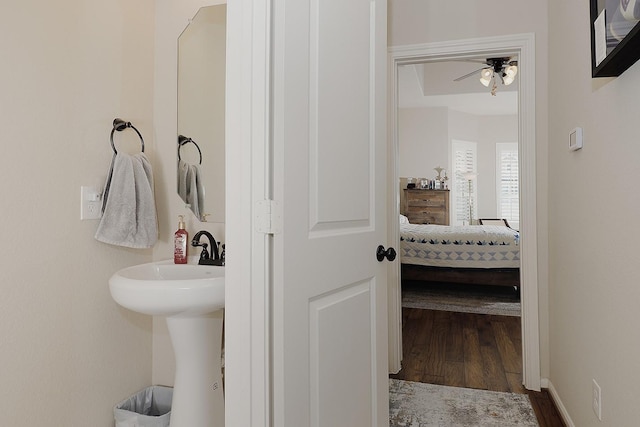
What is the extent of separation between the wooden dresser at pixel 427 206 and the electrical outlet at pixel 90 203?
6.07 meters

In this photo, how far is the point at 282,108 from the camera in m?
1.16

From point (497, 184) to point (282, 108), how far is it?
7.83 m

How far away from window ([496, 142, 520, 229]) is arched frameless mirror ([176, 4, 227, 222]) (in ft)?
23.8


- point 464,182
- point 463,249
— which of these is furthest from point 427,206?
point 463,249

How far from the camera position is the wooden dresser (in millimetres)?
7230

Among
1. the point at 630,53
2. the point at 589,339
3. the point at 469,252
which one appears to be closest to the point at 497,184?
the point at 469,252

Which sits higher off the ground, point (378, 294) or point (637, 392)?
point (378, 294)

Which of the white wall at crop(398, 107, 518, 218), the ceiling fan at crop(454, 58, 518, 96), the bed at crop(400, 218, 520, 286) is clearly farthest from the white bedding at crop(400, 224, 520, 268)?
the white wall at crop(398, 107, 518, 218)

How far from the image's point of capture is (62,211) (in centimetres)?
165

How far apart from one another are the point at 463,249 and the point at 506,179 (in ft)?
12.9

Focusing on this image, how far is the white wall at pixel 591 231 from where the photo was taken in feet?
4.12

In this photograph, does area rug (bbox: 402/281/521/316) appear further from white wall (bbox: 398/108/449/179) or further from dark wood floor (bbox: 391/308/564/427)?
white wall (bbox: 398/108/449/179)

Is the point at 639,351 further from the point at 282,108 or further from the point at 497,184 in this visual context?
the point at 497,184

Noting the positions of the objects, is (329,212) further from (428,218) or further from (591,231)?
(428,218)
